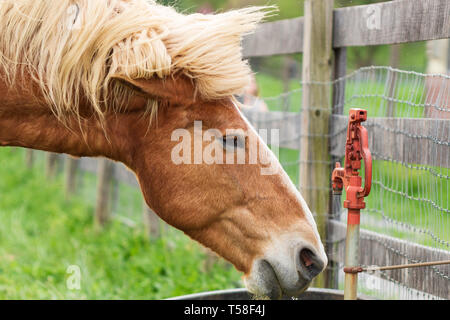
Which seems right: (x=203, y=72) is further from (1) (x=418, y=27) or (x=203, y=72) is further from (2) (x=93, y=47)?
(1) (x=418, y=27)

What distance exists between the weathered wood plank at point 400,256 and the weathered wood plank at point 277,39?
1375 millimetres

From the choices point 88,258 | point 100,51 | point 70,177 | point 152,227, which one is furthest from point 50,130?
point 70,177

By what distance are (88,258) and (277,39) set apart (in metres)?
3.02

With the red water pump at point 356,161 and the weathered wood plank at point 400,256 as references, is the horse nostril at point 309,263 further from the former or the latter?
the weathered wood plank at point 400,256

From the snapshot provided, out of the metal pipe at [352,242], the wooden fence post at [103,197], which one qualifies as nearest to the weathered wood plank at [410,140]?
the metal pipe at [352,242]

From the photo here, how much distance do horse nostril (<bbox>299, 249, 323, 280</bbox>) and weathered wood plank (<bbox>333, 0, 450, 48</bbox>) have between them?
122cm

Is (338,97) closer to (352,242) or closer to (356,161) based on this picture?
(356,161)

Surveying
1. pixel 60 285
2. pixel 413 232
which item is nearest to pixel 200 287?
pixel 60 285

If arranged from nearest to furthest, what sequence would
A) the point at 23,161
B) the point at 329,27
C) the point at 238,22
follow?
1. the point at 238,22
2. the point at 329,27
3. the point at 23,161

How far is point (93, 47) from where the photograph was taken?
2.15 m

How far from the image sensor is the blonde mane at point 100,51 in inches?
84.1

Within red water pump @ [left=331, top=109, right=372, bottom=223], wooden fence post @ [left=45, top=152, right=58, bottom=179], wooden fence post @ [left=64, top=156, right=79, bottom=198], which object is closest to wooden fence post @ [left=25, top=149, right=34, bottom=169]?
wooden fence post @ [left=45, top=152, right=58, bottom=179]

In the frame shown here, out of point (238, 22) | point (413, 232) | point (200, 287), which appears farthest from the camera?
point (200, 287)
